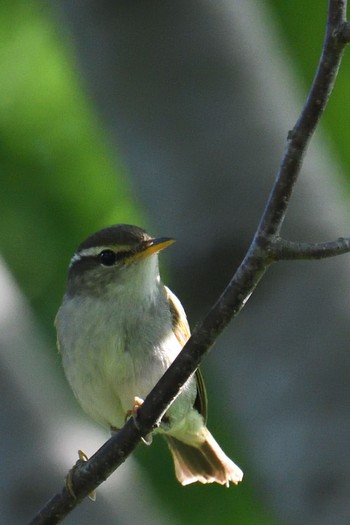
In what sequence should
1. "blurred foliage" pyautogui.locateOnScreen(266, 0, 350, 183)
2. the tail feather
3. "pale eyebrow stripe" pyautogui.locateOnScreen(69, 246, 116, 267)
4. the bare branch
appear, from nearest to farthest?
the bare branch
"pale eyebrow stripe" pyautogui.locateOnScreen(69, 246, 116, 267)
the tail feather
"blurred foliage" pyautogui.locateOnScreen(266, 0, 350, 183)

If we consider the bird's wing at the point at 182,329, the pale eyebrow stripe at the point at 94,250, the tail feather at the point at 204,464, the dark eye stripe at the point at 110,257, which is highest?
the pale eyebrow stripe at the point at 94,250

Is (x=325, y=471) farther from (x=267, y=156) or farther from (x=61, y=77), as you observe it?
(x=61, y=77)

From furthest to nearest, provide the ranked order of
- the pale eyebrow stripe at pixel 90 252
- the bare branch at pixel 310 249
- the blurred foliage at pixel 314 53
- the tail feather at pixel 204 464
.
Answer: the blurred foliage at pixel 314 53 → the tail feather at pixel 204 464 → the pale eyebrow stripe at pixel 90 252 → the bare branch at pixel 310 249

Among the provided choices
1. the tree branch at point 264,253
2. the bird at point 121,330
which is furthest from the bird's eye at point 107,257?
the tree branch at point 264,253

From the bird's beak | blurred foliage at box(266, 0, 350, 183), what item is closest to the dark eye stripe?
the bird's beak

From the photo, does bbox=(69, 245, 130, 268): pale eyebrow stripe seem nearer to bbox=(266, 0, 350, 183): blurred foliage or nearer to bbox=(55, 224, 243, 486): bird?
bbox=(55, 224, 243, 486): bird

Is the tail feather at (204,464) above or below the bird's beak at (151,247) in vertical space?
below

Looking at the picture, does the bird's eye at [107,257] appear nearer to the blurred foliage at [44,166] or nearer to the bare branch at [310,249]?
the bare branch at [310,249]

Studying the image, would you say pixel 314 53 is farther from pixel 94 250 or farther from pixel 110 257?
pixel 110 257
